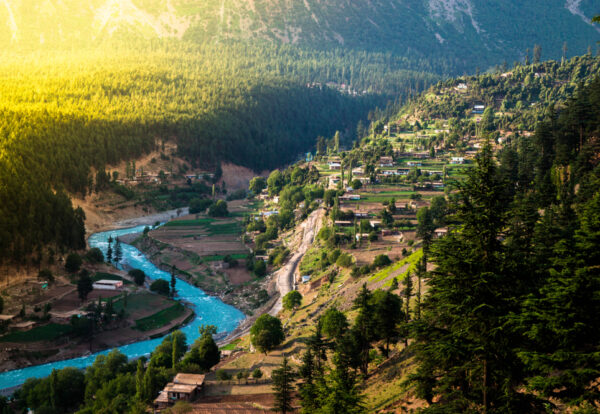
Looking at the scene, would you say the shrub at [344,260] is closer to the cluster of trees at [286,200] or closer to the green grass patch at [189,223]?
the cluster of trees at [286,200]

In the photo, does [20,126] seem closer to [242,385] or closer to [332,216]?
[332,216]

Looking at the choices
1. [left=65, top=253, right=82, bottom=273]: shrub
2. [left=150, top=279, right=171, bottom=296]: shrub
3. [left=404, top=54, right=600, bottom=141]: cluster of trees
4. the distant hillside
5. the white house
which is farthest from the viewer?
the distant hillside

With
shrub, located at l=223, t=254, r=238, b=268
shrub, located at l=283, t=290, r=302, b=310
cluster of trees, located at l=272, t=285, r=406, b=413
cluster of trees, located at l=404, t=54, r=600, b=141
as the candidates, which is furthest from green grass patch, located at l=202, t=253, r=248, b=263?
cluster of trees, located at l=404, t=54, r=600, b=141

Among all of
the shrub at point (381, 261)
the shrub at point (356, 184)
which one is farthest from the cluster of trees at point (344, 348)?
the shrub at point (356, 184)

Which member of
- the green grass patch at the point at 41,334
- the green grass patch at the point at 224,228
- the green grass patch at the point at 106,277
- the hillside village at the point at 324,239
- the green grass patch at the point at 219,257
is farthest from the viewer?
the green grass patch at the point at 224,228

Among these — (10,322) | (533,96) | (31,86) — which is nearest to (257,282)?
(10,322)

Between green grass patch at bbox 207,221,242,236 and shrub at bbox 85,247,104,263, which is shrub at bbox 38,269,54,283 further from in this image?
green grass patch at bbox 207,221,242,236
